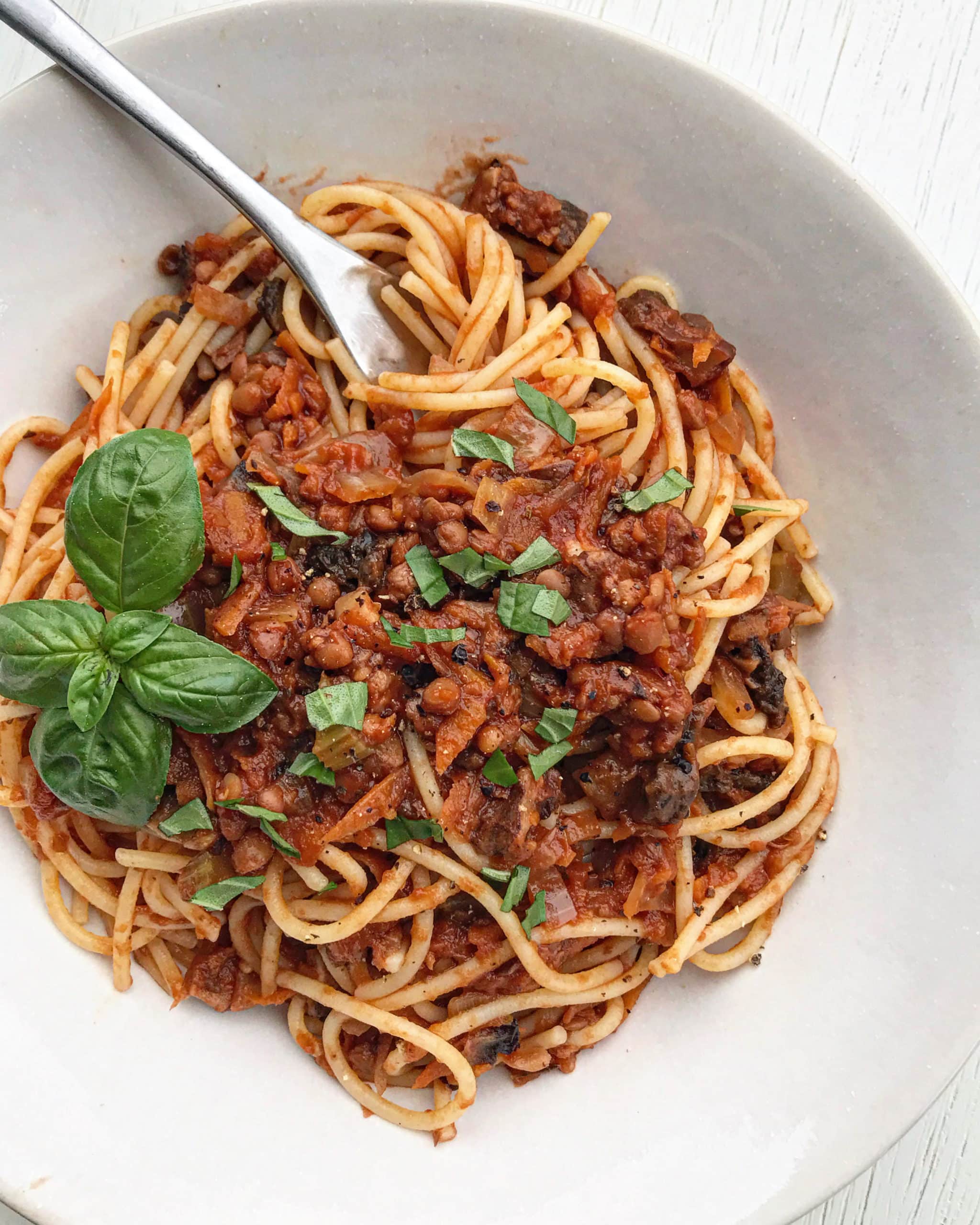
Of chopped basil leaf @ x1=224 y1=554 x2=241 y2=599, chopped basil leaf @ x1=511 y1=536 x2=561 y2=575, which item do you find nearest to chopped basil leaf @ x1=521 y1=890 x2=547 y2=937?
chopped basil leaf @ x1=511 y1=536 x2=561 y2=575

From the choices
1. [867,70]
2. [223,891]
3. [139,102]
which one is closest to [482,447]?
[139,102]

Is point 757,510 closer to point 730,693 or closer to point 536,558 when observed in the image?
point 730,693

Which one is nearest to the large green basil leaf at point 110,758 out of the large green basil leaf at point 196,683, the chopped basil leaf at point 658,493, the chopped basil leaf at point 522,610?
the large green basil leaf at point 196,683

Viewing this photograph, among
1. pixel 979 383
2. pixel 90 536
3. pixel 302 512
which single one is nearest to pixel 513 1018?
pixel 302 512

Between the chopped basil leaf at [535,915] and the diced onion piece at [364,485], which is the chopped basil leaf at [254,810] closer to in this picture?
the chopped basil leaf at [535,915]

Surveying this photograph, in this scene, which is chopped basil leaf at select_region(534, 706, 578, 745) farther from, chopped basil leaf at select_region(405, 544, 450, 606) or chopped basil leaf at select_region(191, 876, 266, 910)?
chopped basil leaf at select_region(191, 876, 266, 910)
